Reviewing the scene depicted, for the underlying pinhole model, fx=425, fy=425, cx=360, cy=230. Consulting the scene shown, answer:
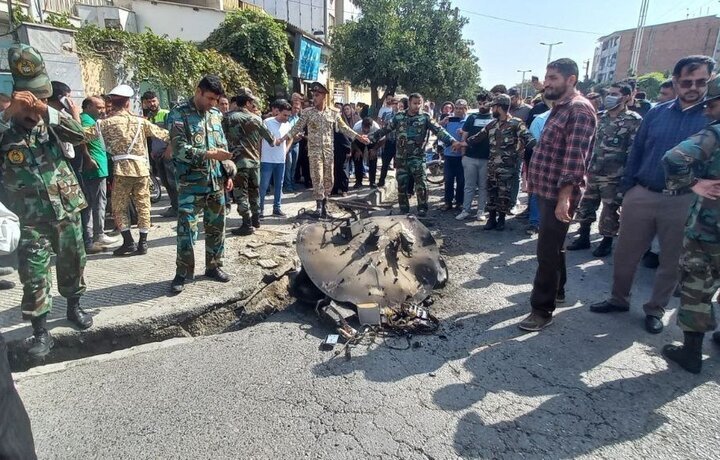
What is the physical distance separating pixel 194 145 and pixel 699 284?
4104 millimetres

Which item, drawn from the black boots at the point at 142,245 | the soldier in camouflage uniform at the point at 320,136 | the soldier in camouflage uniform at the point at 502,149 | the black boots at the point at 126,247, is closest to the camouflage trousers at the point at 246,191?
the soldier in camouflage uniform at the point at 320,136

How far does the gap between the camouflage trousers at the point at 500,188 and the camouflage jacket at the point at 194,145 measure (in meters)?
4.06

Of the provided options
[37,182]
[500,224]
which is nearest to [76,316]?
[37,182]

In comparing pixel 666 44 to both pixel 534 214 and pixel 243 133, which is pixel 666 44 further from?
pixel 243 133

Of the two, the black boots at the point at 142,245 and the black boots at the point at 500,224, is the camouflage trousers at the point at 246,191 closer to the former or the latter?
the black boots at the point at 142,245

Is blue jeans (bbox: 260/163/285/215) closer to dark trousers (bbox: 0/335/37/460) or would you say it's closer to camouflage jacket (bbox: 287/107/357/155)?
camouflage jacket (bbox: 287/107/357/155)

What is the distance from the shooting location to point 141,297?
3764 millimetres

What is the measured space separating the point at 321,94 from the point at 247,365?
4.53m

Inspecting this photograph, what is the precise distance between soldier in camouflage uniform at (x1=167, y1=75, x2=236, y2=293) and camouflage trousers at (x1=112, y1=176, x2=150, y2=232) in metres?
1.18

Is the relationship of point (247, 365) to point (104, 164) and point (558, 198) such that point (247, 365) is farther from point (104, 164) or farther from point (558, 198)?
point (104, 164)

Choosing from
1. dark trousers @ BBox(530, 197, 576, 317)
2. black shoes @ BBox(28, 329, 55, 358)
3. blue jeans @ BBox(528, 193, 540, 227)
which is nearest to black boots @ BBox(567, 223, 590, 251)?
blue jeans @ BBox(528, 193, 540, 227)

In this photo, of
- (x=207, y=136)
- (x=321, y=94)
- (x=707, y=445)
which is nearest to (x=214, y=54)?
(x=321, y=94)

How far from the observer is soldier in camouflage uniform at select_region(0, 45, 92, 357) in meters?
2.83

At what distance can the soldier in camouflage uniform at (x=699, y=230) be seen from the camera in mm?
2768
